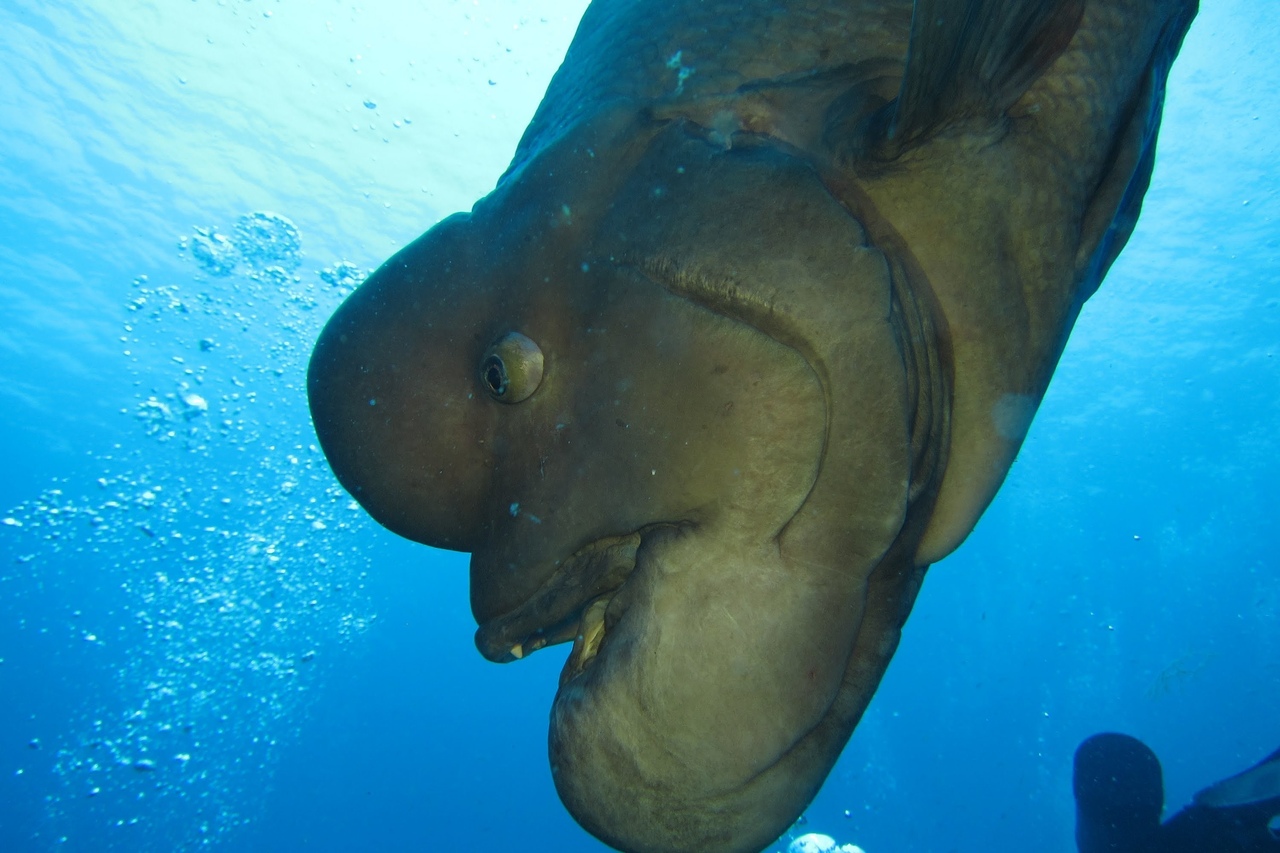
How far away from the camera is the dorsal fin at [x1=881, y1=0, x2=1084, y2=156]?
0.95 meters

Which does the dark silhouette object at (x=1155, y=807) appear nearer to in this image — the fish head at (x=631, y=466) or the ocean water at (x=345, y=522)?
the fish head at (x=631, y=466)

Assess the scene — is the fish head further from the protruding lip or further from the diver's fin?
the diver's fin

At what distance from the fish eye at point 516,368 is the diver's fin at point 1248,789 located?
29.2ft

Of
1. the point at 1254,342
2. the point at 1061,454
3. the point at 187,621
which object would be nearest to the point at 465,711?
the point at 187,621

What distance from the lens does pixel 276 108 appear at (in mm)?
21984

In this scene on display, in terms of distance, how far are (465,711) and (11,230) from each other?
41630mm

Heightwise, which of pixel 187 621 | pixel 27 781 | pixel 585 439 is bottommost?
pixel 27 781

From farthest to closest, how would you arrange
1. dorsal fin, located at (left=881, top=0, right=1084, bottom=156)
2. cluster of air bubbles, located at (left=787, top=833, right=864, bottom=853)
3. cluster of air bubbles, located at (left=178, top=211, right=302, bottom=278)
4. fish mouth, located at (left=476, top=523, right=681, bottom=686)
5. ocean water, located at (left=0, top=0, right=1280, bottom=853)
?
1. cluster of air bubbles, located at (left=178, top=211, right=302, bottom=278)
2. ocean water, located at (left=0, top=0, right=1280, bottom=853)
3. cluster of air bubbles, located at (left=787, top=833, right=864, bottom=853)
4. fish mouth, located at (left=476, top=523, right=681, bottom=686)
5. dorsal fin, located at (left=881, top=0, right=1084, bottom=156)

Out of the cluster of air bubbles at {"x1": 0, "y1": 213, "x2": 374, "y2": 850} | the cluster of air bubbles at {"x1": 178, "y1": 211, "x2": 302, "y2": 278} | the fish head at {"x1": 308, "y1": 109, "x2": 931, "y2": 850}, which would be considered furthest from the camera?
the cluster of air bubbles at {"x1": 0, "y1": 213, "x2": 374, "y2": 850}

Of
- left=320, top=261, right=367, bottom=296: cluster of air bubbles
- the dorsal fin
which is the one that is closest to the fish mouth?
the dorsal fin

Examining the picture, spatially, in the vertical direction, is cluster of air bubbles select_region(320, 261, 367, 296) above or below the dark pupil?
above

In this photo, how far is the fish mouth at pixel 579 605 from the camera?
123 cm

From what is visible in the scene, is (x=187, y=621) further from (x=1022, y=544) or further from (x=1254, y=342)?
(x=1254, y=342)

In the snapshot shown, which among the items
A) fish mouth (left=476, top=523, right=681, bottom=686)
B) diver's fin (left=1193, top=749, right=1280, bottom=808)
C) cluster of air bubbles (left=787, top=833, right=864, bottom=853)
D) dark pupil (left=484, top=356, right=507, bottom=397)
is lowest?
cluster of air bubbles (left=787, top=833, right=864, bottom=853)
